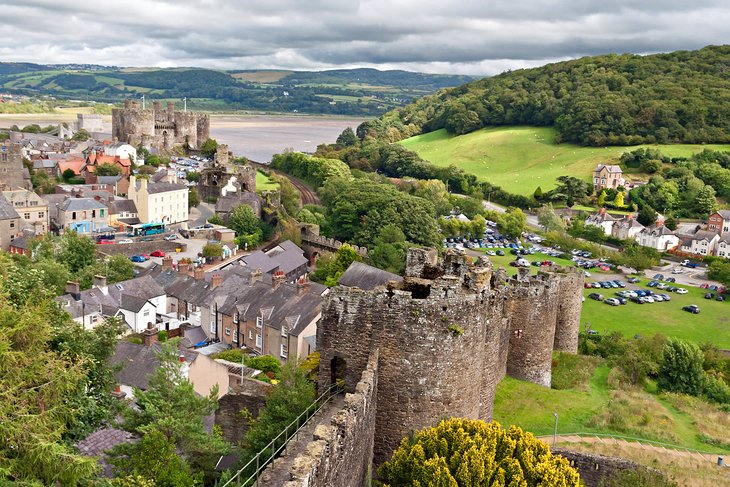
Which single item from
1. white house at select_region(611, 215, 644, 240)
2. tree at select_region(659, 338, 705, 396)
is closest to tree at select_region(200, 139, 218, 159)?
white house at select_region(611, 215, 644, 240)

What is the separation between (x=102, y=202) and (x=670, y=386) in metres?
50.3

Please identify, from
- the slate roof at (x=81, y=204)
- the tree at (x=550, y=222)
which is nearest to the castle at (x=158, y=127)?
the slate roof at (x=81, y=204)

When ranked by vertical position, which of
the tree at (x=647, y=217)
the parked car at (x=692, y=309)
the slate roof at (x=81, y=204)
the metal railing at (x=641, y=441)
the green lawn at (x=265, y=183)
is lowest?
the parked car at (x=692, y=309)

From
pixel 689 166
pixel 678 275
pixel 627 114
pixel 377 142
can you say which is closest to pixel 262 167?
pixel 377 142

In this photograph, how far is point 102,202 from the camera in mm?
59344

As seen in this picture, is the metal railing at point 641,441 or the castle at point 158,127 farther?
the castle at point 158,127

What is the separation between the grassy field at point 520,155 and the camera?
11419 centimetres

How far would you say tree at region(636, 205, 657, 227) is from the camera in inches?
3474

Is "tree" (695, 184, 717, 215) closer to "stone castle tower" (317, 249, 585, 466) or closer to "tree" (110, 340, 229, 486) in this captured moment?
"stone castle tower" (317, 249, 585, 466)

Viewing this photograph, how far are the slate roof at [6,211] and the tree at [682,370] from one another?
4753 centimetres

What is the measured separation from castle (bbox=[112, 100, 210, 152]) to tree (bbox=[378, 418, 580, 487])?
288 ft

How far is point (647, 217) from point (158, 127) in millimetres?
73095

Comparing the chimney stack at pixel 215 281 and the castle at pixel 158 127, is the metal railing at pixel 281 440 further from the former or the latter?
the castle at pixel 158 127

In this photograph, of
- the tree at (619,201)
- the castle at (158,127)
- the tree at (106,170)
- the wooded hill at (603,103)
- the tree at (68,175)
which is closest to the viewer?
the tree at (68,175)
